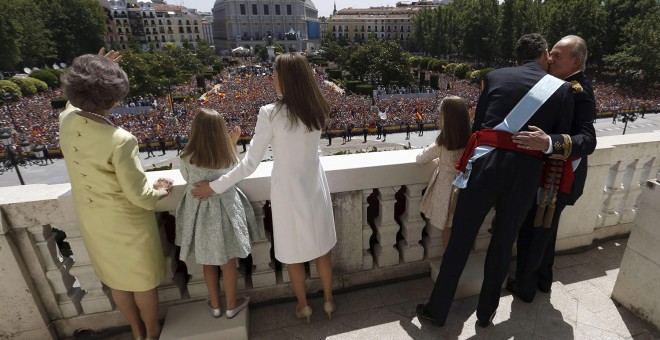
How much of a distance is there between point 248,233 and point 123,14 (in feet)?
308

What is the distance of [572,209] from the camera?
323 cm

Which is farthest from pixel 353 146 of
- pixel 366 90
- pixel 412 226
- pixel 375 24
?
pixel 375 24

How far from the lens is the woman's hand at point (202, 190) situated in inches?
83.7

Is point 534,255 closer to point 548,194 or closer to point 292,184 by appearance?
point 548,194

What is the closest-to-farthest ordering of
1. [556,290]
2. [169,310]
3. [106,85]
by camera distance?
[106,85] < [169,310] < [556,290]

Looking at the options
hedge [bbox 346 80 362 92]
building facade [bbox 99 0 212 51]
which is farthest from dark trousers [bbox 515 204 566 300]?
building facade [bbox 99 0 212 51]

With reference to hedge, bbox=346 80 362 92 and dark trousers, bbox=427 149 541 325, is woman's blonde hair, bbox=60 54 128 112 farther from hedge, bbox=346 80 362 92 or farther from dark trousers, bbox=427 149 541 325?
hedge, bbox=346 80 362 92

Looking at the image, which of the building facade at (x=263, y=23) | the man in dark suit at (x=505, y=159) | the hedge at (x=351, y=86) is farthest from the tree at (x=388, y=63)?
the building facade at (x=263, y=23)

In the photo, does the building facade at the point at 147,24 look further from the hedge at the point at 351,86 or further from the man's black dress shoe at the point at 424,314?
the man's black dress shoe at the point at 424,314

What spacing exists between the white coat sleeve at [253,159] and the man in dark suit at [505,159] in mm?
1235

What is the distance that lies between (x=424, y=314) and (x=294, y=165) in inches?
55.8

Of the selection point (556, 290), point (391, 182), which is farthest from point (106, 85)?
point (556, 290)

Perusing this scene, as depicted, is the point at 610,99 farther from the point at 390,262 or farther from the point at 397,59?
the point at 390,262

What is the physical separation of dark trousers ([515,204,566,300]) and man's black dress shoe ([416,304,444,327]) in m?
0.78
